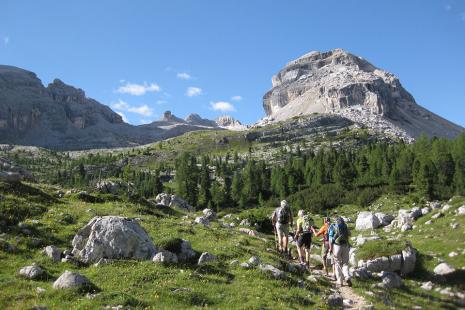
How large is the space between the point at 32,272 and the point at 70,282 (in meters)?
2.67

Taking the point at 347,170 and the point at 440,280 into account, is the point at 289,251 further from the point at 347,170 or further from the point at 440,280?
the point at 347,170

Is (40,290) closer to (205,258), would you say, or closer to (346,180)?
(205,258)

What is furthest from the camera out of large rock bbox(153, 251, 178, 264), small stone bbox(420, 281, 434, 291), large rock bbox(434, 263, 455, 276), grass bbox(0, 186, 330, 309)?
large rock bbox(434, 263, 455, 276)

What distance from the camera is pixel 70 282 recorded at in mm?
16312

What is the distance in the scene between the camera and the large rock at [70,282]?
16250 mm

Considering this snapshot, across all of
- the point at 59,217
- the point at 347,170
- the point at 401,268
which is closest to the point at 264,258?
the point at 401,268

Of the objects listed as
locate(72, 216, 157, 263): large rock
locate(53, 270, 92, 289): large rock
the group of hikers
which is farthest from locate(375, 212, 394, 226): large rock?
locate(53, 270, 92, 289): large rock

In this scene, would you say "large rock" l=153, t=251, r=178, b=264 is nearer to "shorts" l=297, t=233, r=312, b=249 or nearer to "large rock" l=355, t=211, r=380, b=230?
"shorts" l=297, t=233, r=312, b=249

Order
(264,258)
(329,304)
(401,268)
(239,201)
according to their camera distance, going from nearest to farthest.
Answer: (329,304) < (264,258) < (401,268) < (239,201)

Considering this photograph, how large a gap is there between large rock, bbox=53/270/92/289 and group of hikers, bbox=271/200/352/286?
1190 centimetres

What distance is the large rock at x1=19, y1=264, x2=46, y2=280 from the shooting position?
17.8m

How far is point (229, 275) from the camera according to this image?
790 inches

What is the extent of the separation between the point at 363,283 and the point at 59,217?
1883cm

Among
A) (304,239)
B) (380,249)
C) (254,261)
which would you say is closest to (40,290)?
(254,261)
